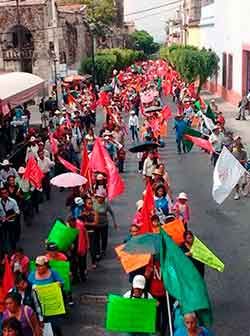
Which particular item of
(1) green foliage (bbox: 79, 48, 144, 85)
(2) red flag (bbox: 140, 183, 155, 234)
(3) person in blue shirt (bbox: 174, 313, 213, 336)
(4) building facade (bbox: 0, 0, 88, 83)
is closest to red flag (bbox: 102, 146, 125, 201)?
(2) red flag (bbox: 140, 183, 155, 234)

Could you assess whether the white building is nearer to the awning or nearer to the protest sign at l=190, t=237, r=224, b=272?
the awning

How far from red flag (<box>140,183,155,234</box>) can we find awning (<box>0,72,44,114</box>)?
10.8 metres

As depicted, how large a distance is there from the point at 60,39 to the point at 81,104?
26.0m

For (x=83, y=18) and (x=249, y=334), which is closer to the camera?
(x=249, y=334)

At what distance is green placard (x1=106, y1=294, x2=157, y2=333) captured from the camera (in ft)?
22.5

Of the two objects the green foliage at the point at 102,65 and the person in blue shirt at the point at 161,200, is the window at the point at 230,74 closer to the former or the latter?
the green foliage at the point at 102,65

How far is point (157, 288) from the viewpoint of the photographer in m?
7.73

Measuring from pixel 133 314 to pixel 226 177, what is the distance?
200 inches

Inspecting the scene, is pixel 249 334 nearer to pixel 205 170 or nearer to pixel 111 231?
pixel 111 231

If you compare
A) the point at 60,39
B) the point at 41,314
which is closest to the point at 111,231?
the point at 41,314

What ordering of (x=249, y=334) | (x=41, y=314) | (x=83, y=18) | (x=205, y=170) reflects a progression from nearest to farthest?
(x=41, y=314) → (x=249, y=334) → (x=205, y=170) → (x=83, y=18)

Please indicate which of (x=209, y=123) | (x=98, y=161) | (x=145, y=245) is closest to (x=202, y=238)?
(x=98, y=161)

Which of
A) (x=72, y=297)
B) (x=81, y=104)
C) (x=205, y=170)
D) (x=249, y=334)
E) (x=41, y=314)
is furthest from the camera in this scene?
(x=81, y=104)

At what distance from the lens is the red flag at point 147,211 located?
9.30 m
